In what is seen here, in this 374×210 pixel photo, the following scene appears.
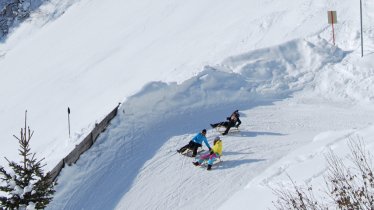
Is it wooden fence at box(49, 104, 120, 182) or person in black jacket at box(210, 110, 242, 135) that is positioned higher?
wooden fence at box(49, 104, 120, 182)

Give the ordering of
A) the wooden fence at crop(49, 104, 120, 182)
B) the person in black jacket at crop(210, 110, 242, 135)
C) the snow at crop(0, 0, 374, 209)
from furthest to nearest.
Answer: the person in black jacket at crop(210, 110, 242, 135) < the wooden fence at crop(49, 104, 120, 182) < the snow at crop(0, 0, 374, 209)

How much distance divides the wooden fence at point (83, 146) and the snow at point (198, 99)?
0.77 feet

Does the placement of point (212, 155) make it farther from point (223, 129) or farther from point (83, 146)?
point (83, 146)

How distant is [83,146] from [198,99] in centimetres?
550

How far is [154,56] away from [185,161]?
492 inches

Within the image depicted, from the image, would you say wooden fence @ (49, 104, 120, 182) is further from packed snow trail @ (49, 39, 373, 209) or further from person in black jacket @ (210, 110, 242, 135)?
person in black jacket @ (210, 110, 242, 135)

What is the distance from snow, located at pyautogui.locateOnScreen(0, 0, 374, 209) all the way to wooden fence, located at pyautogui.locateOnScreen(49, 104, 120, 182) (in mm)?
235

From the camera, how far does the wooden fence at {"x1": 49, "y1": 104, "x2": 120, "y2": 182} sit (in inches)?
625

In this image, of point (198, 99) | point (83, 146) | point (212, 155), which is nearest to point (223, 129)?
point (198, 99)

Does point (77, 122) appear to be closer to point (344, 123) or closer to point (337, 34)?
point (344, 123)

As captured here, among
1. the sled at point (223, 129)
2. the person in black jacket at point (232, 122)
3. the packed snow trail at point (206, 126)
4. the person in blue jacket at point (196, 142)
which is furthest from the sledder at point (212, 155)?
the sled at point (223, 129)

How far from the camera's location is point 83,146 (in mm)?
17141

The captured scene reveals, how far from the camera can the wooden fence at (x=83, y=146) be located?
15863 millimetres

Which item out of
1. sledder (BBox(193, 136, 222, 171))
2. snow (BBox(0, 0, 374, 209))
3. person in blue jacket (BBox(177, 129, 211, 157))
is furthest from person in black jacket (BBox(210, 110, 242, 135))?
sledder (BBox(193, 136, 222, 171))
